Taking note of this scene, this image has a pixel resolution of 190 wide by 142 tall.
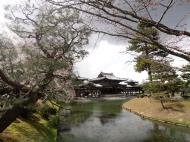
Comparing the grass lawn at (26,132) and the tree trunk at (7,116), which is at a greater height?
the tree trunk at (7,116)

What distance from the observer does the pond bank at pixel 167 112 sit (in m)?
34.8

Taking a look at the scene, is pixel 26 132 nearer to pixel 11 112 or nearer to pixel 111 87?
pixel 11 112

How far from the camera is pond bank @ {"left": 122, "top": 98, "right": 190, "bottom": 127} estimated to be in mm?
34831

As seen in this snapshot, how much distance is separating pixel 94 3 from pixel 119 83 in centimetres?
9800

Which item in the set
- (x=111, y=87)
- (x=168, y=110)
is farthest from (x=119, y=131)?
(x=111, y=87)

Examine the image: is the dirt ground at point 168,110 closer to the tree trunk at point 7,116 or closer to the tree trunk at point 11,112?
the tree trunk at point 11,112

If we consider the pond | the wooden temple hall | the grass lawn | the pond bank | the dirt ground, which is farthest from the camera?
the wooden temple hall

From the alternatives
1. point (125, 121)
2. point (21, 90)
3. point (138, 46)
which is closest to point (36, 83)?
point (21, 90)

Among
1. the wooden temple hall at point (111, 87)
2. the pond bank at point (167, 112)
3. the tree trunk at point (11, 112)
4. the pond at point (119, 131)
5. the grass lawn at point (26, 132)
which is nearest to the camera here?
the tree trunk at point (11, 112)

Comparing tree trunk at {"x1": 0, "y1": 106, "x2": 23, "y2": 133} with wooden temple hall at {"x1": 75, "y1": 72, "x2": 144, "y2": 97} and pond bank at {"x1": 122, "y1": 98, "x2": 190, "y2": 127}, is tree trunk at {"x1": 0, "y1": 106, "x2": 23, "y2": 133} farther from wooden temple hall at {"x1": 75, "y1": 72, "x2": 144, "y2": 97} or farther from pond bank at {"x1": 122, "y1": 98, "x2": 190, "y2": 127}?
wooden temple hall at {"x1": 75, "y1": 72, "x2": 144, "y2": 97}

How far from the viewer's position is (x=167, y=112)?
38594mm

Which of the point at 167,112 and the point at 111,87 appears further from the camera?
the point at 111,87

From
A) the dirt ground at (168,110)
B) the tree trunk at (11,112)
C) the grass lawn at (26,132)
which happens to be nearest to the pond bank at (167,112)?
the dirt ground at (168,110)

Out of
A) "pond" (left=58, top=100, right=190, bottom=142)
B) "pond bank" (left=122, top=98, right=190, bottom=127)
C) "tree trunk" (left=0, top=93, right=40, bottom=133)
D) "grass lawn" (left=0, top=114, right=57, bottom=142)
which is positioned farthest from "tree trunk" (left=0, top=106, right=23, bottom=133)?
"pond bank" (left=122, top=98, right=190, bottom=127)
